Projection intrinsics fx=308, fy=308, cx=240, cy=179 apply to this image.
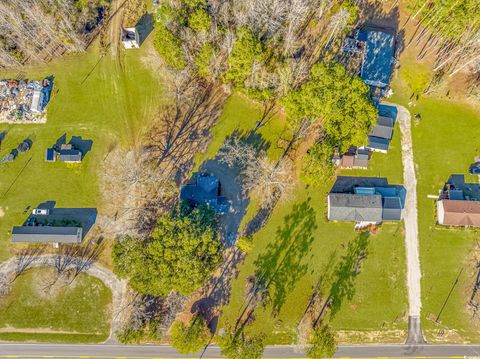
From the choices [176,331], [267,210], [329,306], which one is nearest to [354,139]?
[267,210]

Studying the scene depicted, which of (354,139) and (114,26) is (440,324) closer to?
(354,139)

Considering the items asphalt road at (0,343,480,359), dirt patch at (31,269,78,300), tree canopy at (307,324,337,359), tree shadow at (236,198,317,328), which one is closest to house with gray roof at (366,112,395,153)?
tree shadow at (236,198,317,328)

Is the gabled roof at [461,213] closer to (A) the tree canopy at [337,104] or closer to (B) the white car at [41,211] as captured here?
(A) the tree canopy at [337,104]

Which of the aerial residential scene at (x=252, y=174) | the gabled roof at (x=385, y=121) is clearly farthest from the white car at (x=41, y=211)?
the gabled roof at (x=385, y=121)

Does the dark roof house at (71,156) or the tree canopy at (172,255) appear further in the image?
the dark roof house at (71,156)

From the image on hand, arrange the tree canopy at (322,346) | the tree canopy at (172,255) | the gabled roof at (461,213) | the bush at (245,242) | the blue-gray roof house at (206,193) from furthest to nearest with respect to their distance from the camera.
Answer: the blue-gray roof house at (206,193), the gabled roof at (461,213), the bush at (245,242), the tree canopy at (322,346), the tree canopy at (172,255)

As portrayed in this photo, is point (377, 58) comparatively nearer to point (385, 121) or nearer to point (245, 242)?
point (385, 121)
